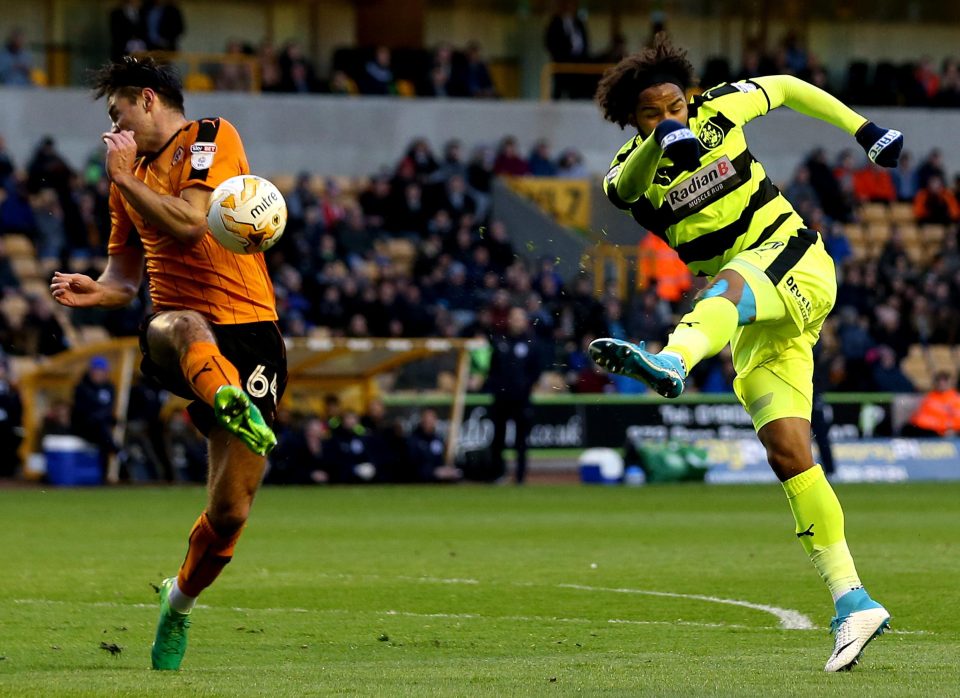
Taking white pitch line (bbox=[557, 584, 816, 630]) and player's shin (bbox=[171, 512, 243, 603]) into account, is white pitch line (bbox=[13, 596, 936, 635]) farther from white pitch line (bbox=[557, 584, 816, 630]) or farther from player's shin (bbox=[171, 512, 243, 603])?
player's shin (bbox=[171, 512, 243, 603])

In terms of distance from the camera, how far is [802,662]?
295 inches

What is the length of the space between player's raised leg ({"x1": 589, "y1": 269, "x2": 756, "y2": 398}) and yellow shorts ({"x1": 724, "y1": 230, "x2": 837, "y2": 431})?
93mm

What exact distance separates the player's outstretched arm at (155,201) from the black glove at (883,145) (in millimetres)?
2785

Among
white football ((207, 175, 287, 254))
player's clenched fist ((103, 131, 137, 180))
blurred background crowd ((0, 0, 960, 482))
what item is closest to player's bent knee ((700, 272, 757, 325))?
white football ((207, 175, 287, 254))

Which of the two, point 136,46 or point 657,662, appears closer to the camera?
point 657,662

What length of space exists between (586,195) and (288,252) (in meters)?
6.96

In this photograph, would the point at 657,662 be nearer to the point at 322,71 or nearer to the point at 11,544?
the point at 11,544

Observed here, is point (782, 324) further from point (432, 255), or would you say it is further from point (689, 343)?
point (432, 255)

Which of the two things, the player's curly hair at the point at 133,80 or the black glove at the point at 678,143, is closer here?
the black glove at the point at 678,143

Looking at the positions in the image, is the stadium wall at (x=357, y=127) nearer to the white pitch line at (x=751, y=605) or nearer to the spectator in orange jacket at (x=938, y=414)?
the spectator in orange jacket at (x=938, y=414)

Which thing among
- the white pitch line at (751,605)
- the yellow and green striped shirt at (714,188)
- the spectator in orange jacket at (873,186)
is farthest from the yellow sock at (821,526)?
the spectator in orange jacket at (873,186)

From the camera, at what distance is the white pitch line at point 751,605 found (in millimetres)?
9211

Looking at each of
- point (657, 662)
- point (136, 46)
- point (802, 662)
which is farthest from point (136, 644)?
point (136, 46)

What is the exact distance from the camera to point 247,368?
7.51 meters
